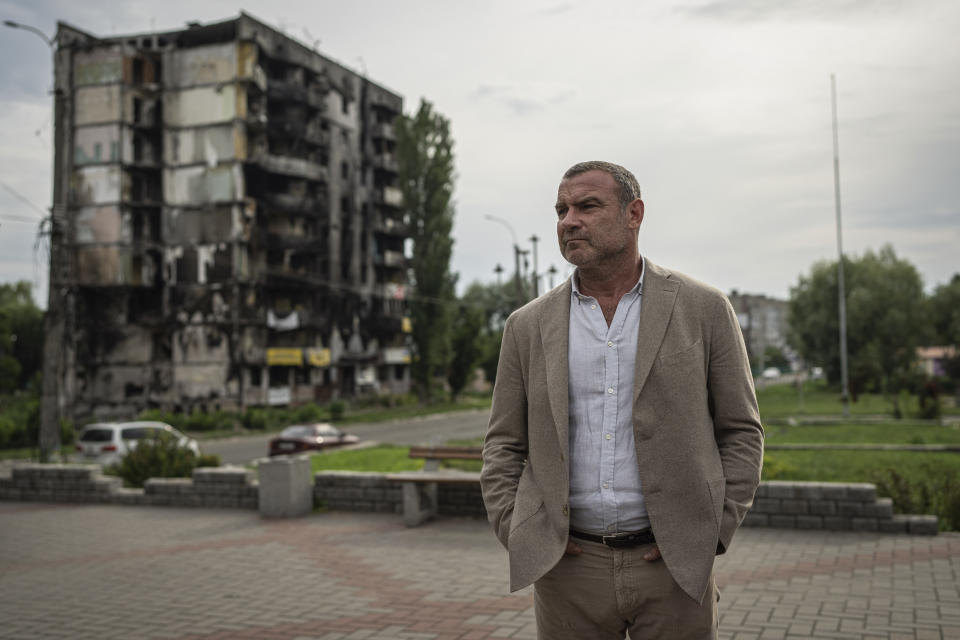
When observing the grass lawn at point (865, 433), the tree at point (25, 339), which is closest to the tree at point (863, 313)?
the grass lawn at point (865, 433)

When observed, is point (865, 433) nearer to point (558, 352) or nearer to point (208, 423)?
point (558, 352)

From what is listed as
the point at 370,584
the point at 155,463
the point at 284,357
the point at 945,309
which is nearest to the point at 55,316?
the point at 155,463

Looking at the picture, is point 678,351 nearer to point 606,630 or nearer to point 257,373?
point 606,630

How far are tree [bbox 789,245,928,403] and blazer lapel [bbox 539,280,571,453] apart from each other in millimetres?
53918

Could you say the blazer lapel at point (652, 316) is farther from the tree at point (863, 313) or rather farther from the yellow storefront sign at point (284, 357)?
the tree at point (863, 313)

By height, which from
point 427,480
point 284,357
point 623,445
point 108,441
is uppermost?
point 284,357

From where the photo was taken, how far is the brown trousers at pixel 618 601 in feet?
9.32

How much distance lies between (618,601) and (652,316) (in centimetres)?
97

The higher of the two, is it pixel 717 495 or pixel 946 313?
pixel 946 313

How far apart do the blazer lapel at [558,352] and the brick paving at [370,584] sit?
3.50m

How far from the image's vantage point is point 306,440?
26500 mm

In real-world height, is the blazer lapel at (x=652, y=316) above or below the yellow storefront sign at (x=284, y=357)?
below

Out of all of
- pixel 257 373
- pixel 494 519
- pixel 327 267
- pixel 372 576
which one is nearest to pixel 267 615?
pixel 372 576

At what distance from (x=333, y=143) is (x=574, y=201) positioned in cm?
5994
